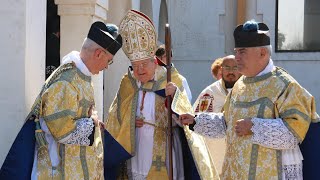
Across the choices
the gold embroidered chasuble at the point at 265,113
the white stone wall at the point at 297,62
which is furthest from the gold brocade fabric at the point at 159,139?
the white stone wall at the point at 297,62

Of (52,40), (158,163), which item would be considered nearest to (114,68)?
(52,40)

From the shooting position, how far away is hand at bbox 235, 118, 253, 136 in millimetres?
3684

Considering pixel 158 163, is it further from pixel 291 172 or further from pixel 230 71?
pixel 230 71

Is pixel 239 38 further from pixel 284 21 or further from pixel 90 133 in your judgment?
pixel 284 21

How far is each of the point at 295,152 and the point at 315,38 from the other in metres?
9.48

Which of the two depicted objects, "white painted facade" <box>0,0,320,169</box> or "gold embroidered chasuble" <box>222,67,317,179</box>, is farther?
"white painted facade" <box>0,0,320,169</box>

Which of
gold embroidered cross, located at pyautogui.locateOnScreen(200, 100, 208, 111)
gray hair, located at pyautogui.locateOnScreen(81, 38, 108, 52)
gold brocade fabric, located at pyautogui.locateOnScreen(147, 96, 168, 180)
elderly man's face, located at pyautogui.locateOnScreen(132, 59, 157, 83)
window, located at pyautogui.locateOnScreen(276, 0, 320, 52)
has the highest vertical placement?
window, located at pyautogui.locateOnScreen(276, 0, 320, 52)

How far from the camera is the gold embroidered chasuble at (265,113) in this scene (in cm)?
362

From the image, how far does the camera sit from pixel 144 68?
14.2 ft

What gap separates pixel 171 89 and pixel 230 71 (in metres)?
1.72

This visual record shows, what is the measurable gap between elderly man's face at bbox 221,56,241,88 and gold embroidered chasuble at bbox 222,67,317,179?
6.24ft

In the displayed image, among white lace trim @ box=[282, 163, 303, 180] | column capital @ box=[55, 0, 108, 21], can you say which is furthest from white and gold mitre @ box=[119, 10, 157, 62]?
column capital @ box=[55, 0, 108, 21]

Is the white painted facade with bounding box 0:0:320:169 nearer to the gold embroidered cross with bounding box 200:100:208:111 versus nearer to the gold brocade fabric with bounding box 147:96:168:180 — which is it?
the gold brocade fabric with bounding box 147:96:168:180

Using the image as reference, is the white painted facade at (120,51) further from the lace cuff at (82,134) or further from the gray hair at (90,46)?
the lace cuff at (82,134)
